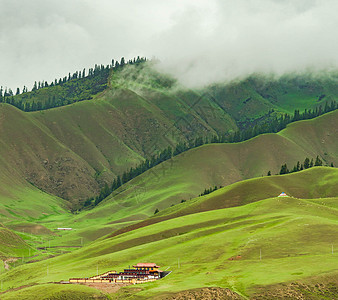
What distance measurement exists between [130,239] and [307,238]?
206 feet

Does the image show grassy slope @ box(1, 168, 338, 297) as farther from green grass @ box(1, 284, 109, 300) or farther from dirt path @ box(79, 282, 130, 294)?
green grass @ box(1, 284, 109, 300)

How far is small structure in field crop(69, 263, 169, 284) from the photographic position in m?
122

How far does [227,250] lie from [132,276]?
1001 inches

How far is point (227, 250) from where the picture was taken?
5458 inches

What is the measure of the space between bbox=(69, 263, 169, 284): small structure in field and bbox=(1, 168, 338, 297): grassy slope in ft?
12.5

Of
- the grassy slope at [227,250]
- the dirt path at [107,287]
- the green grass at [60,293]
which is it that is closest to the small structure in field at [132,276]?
the dirt path at [107,287]

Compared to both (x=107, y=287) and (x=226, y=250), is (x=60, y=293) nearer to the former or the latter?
(x=107, y=287)

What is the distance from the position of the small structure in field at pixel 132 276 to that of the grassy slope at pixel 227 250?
3.82 meters

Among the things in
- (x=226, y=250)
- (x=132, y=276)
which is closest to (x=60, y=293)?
(x=132, y=276)

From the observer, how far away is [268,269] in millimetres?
116062

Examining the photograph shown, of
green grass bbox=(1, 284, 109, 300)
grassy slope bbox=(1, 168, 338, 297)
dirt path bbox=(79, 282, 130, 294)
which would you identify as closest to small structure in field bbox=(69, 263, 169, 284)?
dirt path bbox=(79, 282, 130, 294)

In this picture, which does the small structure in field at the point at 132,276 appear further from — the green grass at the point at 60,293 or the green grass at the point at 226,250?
the green grass at the point at 60,293

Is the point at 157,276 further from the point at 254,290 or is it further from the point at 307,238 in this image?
the point at 307,238

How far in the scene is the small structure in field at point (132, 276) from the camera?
122 meters
